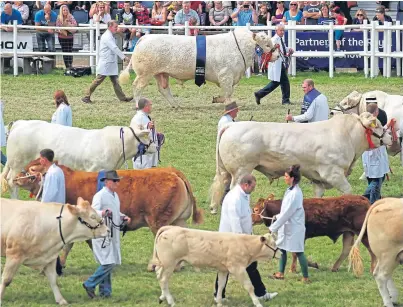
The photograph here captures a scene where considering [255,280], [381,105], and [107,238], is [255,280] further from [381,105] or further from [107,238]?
[381,105]

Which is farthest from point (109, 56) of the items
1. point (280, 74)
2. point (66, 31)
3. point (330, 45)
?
point (330, 45)

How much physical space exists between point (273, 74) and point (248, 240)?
12520 mm

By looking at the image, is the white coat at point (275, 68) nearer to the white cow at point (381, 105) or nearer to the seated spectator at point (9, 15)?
the white cow at point (381, 105)

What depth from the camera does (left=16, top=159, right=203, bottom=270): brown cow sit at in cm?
1909

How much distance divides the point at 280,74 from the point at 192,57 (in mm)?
2007

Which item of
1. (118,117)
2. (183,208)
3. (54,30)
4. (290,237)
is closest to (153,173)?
(183,208)

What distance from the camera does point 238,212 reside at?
1741 cm

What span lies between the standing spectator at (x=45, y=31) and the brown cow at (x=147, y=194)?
46.9ft

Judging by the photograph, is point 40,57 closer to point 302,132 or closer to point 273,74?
point 273,74

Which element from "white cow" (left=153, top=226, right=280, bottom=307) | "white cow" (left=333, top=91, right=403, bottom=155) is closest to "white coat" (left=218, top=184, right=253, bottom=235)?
"white cow" (left=153, top=226, right=280, bottom=307)

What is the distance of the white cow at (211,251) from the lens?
1697cm

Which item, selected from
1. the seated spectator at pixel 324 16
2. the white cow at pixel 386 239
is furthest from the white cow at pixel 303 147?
the seated spectator at pixel 324 16

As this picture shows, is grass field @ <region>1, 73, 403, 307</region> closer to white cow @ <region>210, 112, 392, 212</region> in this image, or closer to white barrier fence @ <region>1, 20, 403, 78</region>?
white barrier fence @ <region>1, 20, 403, 78</region>

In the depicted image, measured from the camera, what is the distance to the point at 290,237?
1816 centimetres
